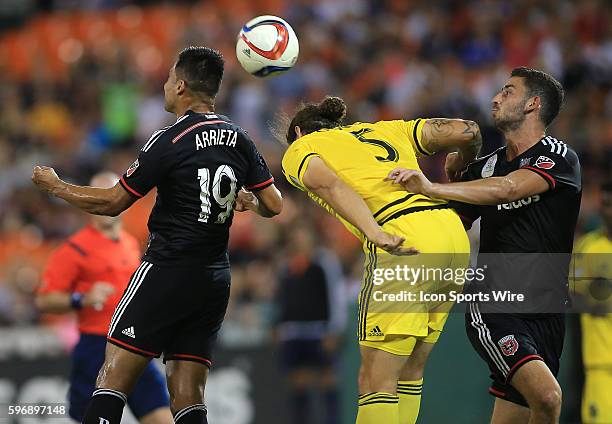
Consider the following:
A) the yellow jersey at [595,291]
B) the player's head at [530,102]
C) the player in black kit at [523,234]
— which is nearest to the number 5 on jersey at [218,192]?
the player in black kit at [523,234]

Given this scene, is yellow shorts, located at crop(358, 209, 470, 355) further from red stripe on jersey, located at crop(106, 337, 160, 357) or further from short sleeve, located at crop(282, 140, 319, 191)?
red stripe on jersey, located at crop(106, 337, 160, 357)

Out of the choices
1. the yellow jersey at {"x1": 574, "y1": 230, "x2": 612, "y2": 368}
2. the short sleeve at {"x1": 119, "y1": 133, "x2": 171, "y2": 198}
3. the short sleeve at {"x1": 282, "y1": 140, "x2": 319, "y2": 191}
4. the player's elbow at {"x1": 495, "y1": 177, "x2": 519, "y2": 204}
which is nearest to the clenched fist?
the short sleeve at {"x1": 119, "y1": 133, "x2": 171, "y2": 198}

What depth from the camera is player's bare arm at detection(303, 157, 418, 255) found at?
5.82 m

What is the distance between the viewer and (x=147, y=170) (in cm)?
597

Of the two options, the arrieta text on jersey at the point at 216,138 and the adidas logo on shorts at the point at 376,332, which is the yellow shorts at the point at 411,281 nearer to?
the adidas logo on shorts at the point at 376,332


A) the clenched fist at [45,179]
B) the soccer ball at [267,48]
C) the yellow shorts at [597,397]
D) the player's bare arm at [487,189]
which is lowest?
the yellow shorts at [597,397]

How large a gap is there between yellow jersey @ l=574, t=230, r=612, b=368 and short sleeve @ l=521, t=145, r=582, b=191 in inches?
61.3

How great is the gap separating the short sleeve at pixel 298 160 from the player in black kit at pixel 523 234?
0.53m

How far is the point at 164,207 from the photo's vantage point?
6.15 meters

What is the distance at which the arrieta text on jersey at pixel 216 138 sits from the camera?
6074 millimetres

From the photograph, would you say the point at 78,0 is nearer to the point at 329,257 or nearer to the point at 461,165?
the point at 329,257

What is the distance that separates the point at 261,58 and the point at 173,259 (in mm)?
1607

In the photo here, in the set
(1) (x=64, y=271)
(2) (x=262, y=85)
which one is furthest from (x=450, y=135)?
(2) (x=262, y=85)

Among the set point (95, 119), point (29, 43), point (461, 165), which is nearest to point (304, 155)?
point (461, 165)
